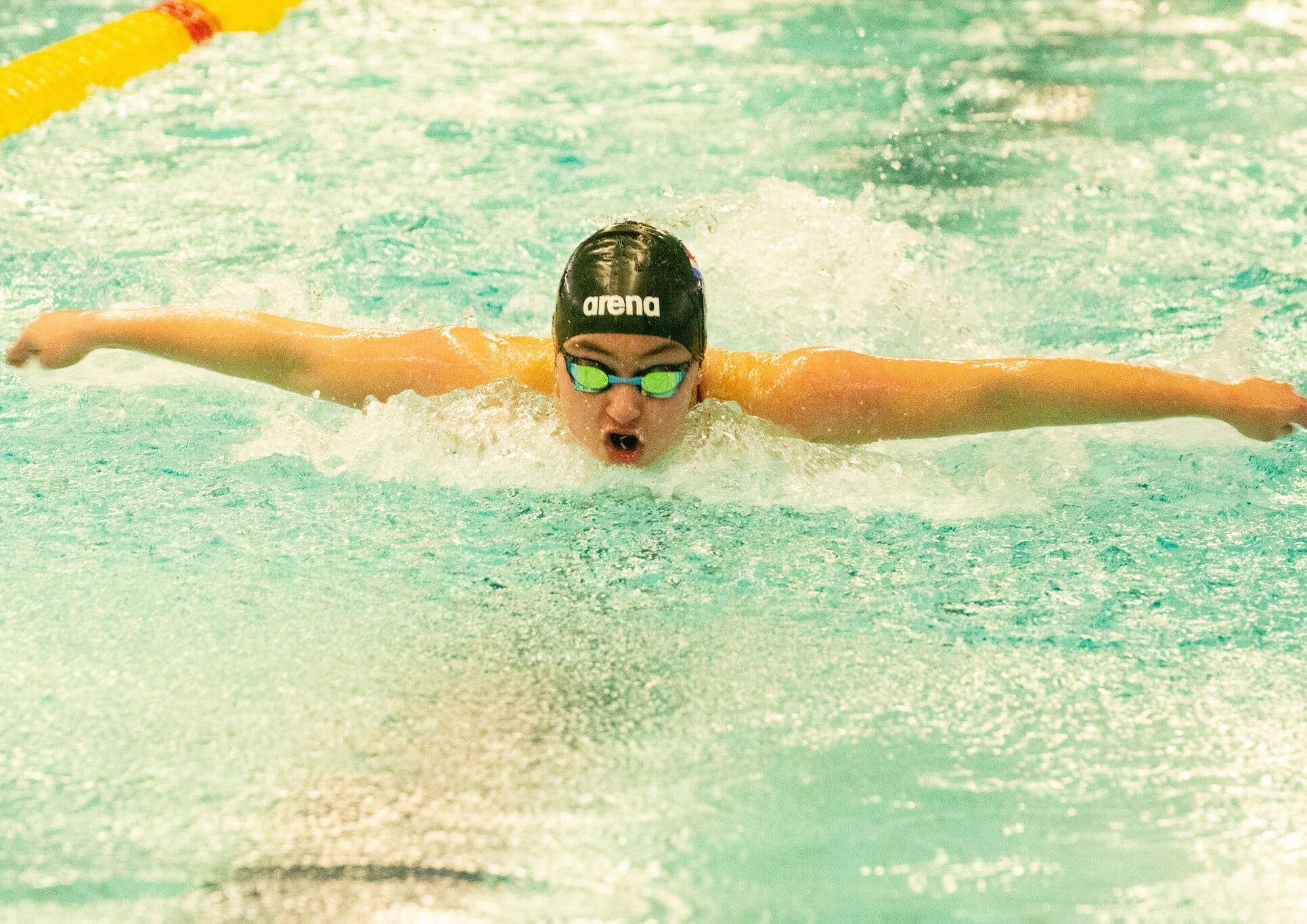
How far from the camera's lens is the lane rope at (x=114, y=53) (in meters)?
4.90

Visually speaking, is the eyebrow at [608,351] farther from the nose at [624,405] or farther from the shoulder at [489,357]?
the shoulder at [489,357]

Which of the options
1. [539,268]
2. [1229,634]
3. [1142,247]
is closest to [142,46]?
[539,268]

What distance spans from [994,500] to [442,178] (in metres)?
2.54

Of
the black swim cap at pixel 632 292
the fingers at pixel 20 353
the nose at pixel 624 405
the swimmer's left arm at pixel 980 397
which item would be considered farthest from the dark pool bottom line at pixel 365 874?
the fingers at pixel 20 353

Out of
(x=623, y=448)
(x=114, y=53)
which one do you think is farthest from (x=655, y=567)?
(x=114, y=53)

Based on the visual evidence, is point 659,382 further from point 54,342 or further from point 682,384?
point 54,342

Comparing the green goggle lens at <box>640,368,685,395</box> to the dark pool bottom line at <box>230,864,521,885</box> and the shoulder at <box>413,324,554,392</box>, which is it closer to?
the shoulder at <box>413,324,554,392</box>

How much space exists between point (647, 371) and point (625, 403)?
80mm

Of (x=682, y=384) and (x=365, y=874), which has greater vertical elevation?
(x=682, y=384)

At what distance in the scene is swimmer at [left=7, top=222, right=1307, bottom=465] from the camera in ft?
8.32

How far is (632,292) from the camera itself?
99.3 inches

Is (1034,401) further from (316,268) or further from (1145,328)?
(316,268)

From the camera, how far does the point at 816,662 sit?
215cm

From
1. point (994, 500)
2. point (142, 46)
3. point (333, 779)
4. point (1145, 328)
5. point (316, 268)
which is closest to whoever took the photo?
point (333, 779)
